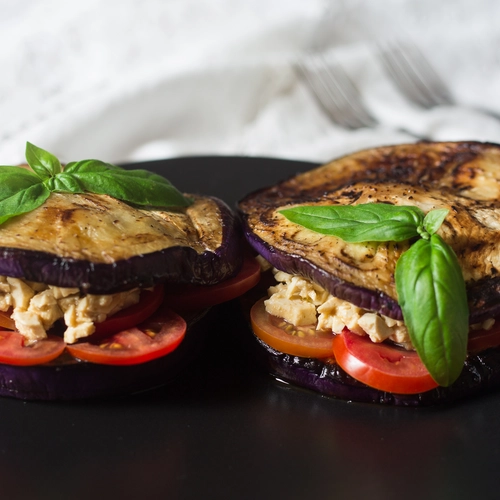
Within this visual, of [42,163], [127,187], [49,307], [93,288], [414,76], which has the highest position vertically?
[42,163]

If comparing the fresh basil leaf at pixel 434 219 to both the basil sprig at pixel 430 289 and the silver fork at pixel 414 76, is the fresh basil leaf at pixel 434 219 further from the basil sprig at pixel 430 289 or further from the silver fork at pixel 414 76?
the silver fork at pixel 414 76

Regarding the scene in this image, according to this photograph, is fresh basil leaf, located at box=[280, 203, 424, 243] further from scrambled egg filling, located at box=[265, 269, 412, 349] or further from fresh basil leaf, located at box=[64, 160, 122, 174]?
fresh basil leaf, located at box=[64, 160, 122, 174]

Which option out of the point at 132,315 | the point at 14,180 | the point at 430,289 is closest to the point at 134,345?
the point at 132,315

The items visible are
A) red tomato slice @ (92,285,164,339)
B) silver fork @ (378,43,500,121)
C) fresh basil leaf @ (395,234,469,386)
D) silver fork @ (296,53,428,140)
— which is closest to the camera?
fresh basil leaf @ (395,234,469,386)

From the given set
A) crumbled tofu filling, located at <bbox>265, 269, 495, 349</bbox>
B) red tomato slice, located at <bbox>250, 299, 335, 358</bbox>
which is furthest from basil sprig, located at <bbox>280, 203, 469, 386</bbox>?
red tomato slice, located at <bbox>250, 299, 335, 358</bbox>

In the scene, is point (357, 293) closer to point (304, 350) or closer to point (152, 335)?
point (304, 350)

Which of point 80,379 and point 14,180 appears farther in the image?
point 14,180

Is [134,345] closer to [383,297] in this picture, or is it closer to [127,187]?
[127,187]
